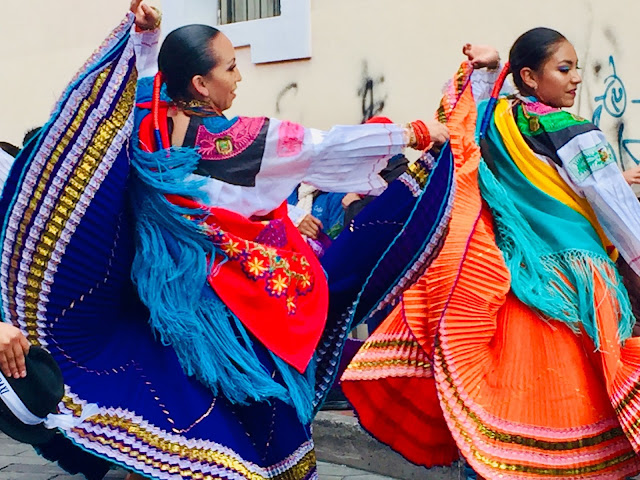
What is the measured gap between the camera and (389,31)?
19.7ft

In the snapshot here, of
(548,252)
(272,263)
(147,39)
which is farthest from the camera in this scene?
(548,252)

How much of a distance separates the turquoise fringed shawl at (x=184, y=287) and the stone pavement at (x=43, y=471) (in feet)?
5.88

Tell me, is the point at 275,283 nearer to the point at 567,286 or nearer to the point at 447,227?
the point at 447,227

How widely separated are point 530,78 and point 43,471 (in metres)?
2.78

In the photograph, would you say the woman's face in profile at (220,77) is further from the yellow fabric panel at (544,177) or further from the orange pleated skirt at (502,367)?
the yellow fabric panel at (544,177)

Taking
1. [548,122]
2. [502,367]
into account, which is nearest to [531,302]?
[502,367]

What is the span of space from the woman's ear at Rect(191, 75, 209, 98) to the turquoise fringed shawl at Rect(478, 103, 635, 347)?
3.34 ft

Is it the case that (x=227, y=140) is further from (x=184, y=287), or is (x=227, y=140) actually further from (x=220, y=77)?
(x=184, y=287)

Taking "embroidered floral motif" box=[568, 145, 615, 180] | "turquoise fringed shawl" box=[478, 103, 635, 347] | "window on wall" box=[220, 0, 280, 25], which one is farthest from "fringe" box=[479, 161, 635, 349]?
"window on wall" box=[220, 0, 280, 25]

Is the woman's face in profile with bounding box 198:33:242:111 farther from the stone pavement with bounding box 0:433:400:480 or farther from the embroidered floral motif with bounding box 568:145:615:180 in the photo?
the stone pavement with bounding box 0:433:400:480

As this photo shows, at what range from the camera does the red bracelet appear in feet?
10.8

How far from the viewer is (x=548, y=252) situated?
3732 mm

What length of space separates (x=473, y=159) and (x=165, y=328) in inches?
49.1

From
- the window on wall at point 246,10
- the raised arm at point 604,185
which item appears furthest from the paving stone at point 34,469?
the window on wall at point 246,10
